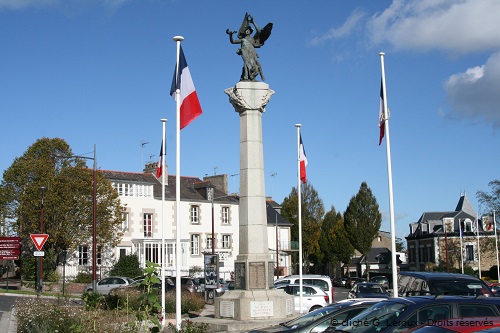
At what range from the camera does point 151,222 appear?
57.9 metres

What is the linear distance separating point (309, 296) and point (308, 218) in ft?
181

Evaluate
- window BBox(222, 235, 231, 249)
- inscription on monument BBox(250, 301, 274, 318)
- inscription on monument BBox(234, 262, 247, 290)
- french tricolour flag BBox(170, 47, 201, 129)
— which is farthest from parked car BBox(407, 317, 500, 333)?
window BBox(222, 235, 231, 249)

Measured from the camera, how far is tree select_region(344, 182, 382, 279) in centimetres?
7488

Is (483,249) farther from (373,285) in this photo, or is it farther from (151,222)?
(373,285)

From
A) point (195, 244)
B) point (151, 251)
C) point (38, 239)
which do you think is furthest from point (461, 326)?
point (195, 244)

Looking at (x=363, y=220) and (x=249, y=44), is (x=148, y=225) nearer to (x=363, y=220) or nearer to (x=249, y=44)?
(x=363, y=220)

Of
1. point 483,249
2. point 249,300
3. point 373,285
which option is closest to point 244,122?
point 249,300

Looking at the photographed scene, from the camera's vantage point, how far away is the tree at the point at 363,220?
74875mm

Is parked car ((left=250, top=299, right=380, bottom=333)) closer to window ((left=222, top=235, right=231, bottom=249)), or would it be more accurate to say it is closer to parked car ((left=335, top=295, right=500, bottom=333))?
parked car ((left=335, top=295, right=500, bottom=333))

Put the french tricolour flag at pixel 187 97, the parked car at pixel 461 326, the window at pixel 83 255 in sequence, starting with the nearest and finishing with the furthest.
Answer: the parked car at pixel 461 326
the french tricolour flag at pixel 187 97
the window at pixel 83 255

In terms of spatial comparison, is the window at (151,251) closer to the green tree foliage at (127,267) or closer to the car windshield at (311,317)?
the green tree foliage at (127,267)

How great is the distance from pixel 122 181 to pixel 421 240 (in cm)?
3975

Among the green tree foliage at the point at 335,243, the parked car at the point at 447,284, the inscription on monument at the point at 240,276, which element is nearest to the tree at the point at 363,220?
the green tree foliage at the point at 335,243

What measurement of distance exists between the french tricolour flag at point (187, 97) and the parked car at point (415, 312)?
30.1 ft
